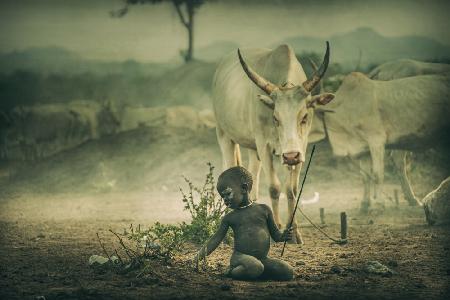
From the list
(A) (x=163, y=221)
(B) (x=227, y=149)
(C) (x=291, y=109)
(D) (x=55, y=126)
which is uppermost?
(D) (x=55, y=126)

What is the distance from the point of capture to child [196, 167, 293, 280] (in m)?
5.40

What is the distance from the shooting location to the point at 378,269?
5.75 m

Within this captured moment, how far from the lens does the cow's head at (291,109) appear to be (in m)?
6.59

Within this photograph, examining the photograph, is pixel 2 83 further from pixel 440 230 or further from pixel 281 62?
pixel 440 230

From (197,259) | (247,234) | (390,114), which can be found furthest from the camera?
(390,114)

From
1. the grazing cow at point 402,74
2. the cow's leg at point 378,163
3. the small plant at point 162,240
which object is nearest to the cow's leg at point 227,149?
the small plant at point 162,240

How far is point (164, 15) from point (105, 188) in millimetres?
2769

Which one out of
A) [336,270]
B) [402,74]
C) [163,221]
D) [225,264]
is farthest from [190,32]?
[336,270]

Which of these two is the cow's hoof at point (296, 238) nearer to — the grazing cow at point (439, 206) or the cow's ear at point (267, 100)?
the cow's ear at point (267, 100)

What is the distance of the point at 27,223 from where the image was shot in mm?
8695

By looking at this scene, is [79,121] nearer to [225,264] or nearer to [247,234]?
[225,264]

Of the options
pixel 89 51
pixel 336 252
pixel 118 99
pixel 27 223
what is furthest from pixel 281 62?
pixel 118 99

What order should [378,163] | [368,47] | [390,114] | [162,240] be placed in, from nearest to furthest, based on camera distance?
[162,240] < [378,163] < [390,114] < [368,47]

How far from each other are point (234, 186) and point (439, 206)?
10.1 ft
